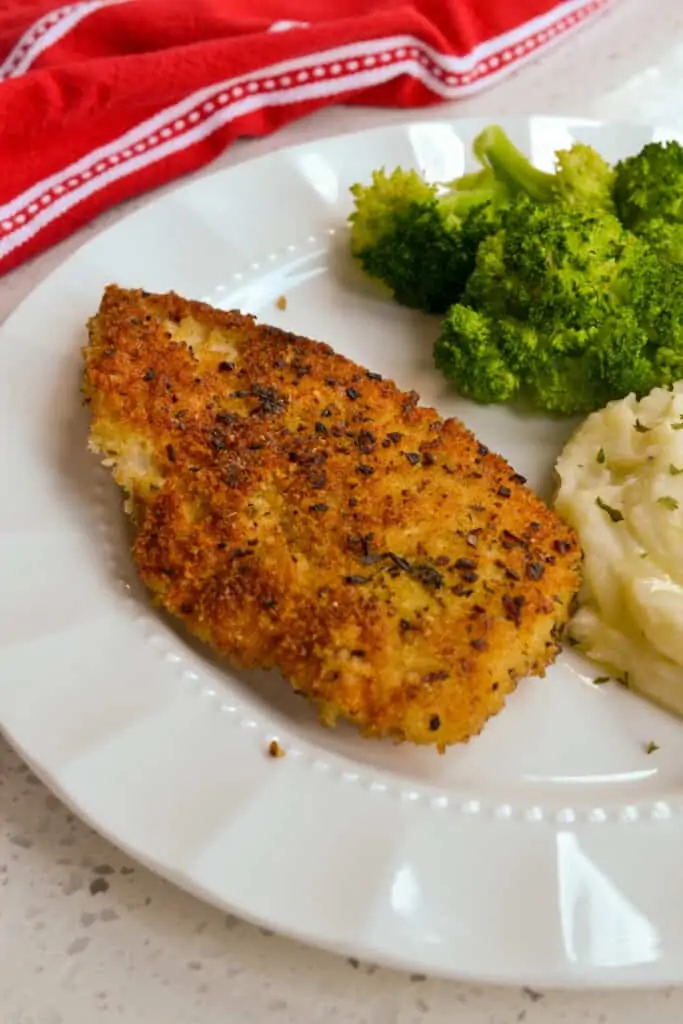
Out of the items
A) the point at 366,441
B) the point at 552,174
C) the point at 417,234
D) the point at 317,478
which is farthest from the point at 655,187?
the point at 317,478

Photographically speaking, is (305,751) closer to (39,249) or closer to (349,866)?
(349,866)

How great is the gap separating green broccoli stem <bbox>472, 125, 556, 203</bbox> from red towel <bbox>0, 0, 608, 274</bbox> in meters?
0.67

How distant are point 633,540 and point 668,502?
0.36ft

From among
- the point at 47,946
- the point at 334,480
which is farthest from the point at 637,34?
the point at 47,946

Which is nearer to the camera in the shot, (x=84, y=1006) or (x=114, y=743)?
(x=84, y=1006)

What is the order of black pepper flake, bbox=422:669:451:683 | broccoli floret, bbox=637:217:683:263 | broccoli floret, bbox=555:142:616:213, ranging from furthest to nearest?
1. broccoli floret, bbox=555:142:616:213
2. broccoli floret, bbox=637:217:683:263
3. black pepper flake, bbox=422:669:451:683

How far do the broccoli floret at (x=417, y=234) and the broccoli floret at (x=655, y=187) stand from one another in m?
0.39

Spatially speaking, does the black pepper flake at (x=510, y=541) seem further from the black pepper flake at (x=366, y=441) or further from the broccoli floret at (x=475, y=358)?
the broccoli floret at (x=475, y=358)

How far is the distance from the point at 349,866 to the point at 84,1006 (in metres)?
0.49

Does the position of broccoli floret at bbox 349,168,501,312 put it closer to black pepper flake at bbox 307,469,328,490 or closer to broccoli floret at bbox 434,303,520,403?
broccoli floret at bbox 434,303,520,403

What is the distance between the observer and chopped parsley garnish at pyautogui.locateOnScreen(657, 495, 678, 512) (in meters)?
2.24

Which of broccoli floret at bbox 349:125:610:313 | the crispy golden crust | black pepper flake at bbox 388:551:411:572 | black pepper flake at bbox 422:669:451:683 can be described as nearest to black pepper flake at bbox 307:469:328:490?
the crispy golden crust

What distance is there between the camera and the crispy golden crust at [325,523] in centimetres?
195

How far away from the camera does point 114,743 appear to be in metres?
1.87
